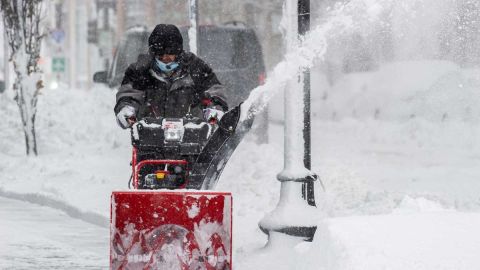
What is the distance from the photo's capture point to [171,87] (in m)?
7.69

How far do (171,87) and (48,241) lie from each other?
10.1 feet

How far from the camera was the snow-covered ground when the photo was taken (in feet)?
21.9

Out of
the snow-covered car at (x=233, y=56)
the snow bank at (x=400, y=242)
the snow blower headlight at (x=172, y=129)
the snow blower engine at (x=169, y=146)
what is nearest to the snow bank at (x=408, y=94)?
the snow-covered car at (x=233, y=56)

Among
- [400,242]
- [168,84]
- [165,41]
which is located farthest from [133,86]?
[400,242]

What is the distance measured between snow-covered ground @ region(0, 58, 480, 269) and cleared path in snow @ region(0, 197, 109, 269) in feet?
0.18

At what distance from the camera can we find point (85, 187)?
47.0 ft

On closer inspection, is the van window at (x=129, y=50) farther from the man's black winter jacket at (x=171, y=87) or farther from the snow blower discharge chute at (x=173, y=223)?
the snow blower discharge chute at (x=173, y=223)

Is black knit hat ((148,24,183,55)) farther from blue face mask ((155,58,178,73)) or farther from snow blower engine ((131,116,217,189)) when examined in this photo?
snow blower engine ((131,116,217,189))

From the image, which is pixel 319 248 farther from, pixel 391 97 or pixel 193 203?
pixel 391 97

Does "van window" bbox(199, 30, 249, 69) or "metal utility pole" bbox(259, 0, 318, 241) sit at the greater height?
"van window" bbox(199, 30, 249, 69)

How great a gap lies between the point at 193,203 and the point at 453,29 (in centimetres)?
2571

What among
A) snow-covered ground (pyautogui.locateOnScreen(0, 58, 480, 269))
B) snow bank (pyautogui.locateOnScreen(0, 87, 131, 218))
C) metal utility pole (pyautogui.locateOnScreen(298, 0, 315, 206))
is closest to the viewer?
snow-covered ground (pyautogui.locateOnScreen(0, 58, 480, 269))

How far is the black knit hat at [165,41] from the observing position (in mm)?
7430

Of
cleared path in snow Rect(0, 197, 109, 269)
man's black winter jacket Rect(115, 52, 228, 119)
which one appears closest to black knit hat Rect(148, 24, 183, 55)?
man's black winter jacket Rect(115, 52, 228, 119)
